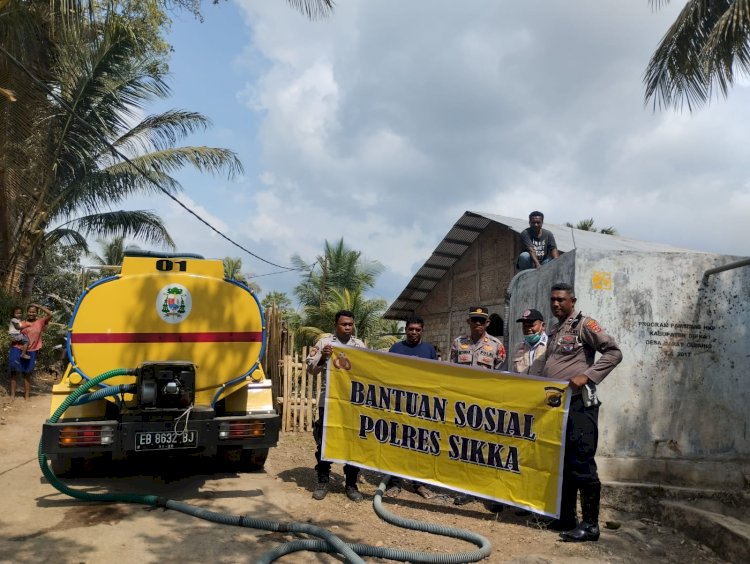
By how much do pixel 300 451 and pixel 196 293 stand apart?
11.1 ft

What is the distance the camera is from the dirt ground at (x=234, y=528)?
12.9 ft

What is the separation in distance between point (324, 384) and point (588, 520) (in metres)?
2.58

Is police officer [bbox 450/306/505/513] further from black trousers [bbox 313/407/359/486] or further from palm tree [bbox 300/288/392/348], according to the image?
palm tree [bbox 300/288/392/348]

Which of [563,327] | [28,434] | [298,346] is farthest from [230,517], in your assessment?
[298,346]

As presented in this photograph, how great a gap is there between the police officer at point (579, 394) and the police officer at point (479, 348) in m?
0.75

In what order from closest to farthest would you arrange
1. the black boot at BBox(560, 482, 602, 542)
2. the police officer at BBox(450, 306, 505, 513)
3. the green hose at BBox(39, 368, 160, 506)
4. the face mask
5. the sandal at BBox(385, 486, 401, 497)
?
the black boot at BBox(560, 482, 602, 542) < the green hose at BBox(39, 368, 160, 506) < the face mask < the police officer at BBox(450, 306, 505, 513) < the sandal at BBox(385, 486, 401, 497)

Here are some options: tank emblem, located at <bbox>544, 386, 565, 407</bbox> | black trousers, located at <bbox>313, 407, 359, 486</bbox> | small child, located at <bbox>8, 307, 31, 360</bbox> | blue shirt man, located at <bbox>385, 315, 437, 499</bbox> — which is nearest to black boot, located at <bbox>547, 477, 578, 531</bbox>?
tank emblem, located at <bbox>544, 386, 565, 407</bbox>

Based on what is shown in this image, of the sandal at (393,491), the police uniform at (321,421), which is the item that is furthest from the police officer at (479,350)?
the police uniform at (321,421)

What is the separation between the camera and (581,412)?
183 inches

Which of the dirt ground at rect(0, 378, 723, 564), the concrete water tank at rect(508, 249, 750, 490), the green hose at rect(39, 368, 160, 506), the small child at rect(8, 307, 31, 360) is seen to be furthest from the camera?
the small child at rect(8, 307, 31, 360)

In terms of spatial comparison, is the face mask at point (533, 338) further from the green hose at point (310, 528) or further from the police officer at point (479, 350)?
the green hose at point (310, 528)

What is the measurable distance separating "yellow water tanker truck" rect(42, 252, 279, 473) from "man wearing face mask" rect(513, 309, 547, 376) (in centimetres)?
233

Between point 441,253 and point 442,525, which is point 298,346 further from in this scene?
point 442,525

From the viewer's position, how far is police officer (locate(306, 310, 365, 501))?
5.52 meters
